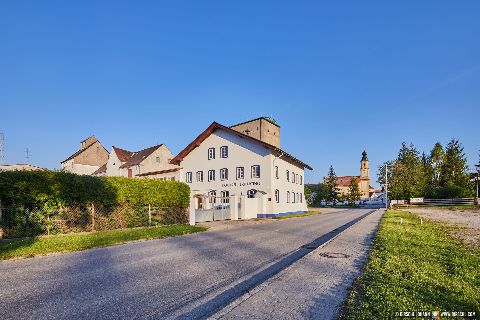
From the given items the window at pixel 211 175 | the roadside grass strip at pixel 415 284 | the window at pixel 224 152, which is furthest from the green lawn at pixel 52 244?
the window at pixel 211 175

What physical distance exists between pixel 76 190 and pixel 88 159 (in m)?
51.2

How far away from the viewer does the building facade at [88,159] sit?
199 feet

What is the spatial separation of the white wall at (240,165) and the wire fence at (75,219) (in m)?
13.3

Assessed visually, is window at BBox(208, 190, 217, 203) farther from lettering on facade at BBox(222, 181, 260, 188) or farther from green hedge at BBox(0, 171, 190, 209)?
green hedge at BBox(0, 171, 190, 209)

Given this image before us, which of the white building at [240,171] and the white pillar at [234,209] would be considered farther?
the white building at [240,171]

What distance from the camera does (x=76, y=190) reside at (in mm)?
16297

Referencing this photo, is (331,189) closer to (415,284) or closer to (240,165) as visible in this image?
(240,165)

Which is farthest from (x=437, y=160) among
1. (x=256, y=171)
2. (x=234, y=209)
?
(x=234, y=209)

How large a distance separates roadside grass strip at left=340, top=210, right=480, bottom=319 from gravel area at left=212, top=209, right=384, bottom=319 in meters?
0.29

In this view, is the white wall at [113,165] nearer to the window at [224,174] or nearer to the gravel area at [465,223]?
the window at [224,174]

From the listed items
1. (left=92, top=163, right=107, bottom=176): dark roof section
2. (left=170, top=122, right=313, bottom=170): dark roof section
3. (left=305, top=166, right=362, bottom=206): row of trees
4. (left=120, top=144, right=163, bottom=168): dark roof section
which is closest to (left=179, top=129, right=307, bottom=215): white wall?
(left=170, top=122, right=313, bottom=170): dark roof section

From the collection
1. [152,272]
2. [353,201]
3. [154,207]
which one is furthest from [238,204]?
[353,201]

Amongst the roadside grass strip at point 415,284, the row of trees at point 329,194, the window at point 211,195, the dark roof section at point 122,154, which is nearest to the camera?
the roadside grass strip at point 415,284

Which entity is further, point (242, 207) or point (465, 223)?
point (242, 207)
